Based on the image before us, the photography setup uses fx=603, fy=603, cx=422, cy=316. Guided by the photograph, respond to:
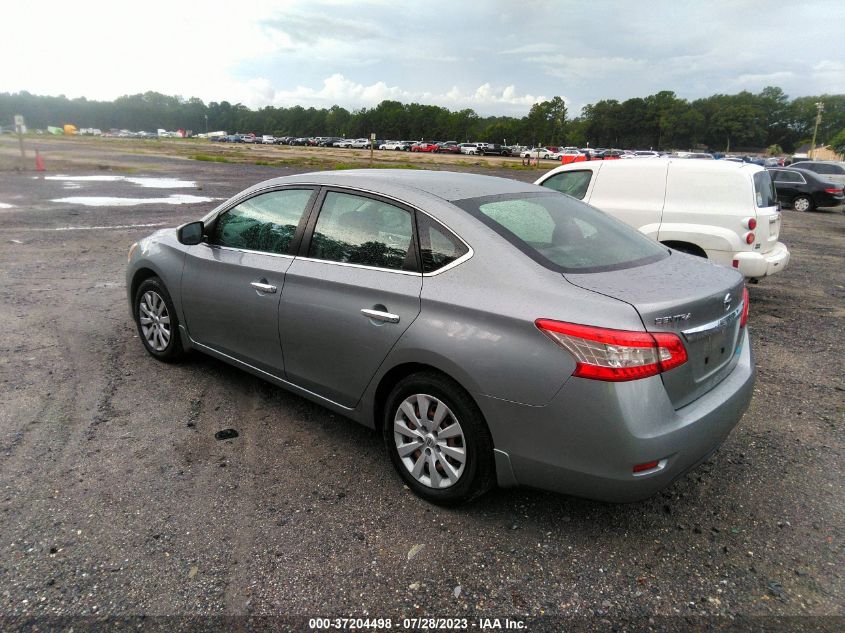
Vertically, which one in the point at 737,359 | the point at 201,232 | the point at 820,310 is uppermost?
the point at 201,232

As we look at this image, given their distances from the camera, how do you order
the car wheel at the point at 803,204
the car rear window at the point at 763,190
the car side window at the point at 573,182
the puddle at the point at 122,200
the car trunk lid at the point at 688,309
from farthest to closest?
the car wheel at the point at 803,204 < the puddle at the point at 122,200 < the car side window at the point at 573,182 < the car rear window at the point at 763,190 < the car trunk lid at the point at 688,309

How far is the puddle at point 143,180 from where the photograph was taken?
2048cm

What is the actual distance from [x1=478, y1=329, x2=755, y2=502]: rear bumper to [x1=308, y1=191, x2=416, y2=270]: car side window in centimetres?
101

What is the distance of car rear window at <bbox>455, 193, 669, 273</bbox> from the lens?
3092 millimetres

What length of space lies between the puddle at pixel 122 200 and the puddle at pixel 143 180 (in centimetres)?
350

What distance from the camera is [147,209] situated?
1447cm

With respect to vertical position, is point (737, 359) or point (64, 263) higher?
point (737, 359)

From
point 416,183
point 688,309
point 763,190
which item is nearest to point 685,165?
point 763,190

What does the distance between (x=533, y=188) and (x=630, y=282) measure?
4.18 ft

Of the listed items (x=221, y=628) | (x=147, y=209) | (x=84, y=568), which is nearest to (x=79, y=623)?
(x=84, y=568)

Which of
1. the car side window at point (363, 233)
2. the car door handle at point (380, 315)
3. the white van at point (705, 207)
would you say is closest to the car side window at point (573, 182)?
the white van at point (705, 207)

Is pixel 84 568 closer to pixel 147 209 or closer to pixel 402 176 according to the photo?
pixel 402 176

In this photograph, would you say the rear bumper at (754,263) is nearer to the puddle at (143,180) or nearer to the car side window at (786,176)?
the car side window at (786,176)

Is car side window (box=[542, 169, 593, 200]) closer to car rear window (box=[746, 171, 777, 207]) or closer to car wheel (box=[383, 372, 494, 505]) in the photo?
car rear window (box=[746, 171, 777, 207])
